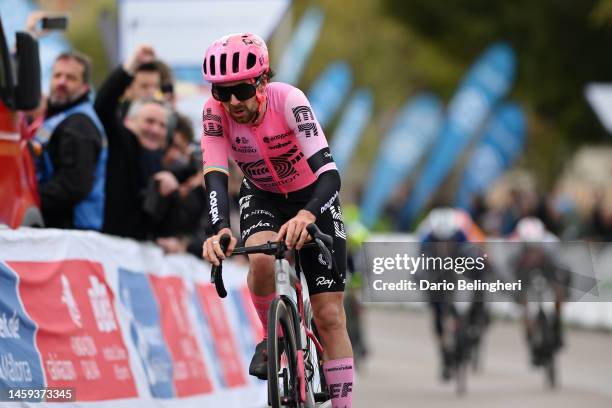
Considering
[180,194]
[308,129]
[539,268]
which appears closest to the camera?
[308,129]

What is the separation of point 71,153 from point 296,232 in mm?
3109

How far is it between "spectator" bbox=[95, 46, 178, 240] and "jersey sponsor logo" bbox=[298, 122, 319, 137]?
3.01 metres

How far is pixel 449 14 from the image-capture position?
2074 inches

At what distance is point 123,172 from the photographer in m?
11.4

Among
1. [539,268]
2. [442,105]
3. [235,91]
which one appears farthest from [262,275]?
[442,105]

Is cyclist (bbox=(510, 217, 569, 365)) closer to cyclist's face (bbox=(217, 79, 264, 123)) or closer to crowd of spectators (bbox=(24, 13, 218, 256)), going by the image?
crowd of spectators (bbox=(24, 13, 218, 256))

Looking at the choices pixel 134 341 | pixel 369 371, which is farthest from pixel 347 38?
pixel 134 341

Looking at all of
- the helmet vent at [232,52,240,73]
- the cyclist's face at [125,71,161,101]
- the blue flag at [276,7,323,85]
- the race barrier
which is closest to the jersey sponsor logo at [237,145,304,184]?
the helmet vent at [232,52,240,73]

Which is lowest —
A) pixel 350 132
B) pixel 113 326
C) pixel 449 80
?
pixel 113 326

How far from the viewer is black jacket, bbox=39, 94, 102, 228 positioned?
10352 mm

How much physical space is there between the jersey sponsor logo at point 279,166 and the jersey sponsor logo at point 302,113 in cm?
23

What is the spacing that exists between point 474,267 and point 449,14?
43.1m

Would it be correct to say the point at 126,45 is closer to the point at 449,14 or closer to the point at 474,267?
the point at 474,267

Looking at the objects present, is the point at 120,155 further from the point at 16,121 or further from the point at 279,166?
the point at 279,166
